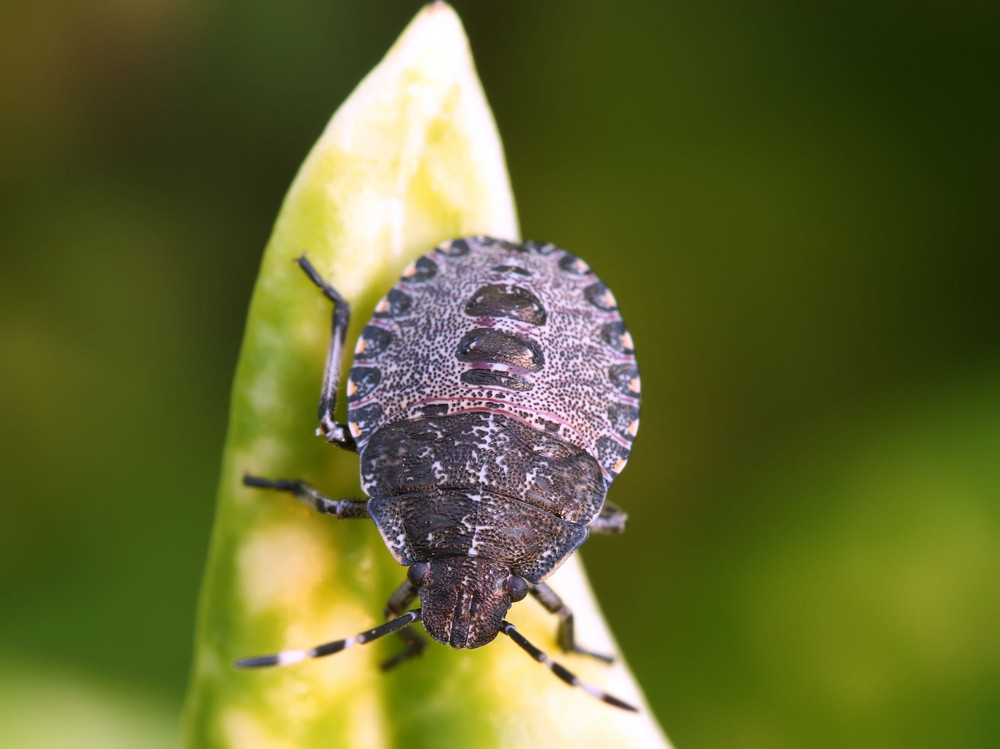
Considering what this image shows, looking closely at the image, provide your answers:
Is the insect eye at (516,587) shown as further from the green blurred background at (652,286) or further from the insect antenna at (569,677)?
the green blurred background at (652,286)

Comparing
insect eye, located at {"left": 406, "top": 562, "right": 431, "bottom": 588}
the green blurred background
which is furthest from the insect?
the green blurred background

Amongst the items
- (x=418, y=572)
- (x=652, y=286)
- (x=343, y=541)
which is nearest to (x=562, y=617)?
(x=418, y=572)

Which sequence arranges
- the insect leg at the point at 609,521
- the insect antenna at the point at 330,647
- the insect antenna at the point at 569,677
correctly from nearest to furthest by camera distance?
the insect antenna at the point at 330,647
the insect antenna at the point at 569,677
the insect leg at the point at 609,521

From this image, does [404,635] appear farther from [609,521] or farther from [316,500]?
[609,521]

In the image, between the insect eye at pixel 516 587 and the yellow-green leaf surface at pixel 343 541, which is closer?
the yellow-green leaf surface at pixel 343 541

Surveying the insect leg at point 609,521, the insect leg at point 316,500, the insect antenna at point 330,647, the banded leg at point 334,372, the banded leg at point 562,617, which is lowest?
the insect antenna at point 330,647

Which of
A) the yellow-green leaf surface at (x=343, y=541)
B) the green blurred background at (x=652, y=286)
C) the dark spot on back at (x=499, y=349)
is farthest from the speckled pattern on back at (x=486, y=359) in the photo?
the green blurred background at (x=652, y=286)

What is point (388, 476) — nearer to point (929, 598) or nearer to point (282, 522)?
point (282, 522)
